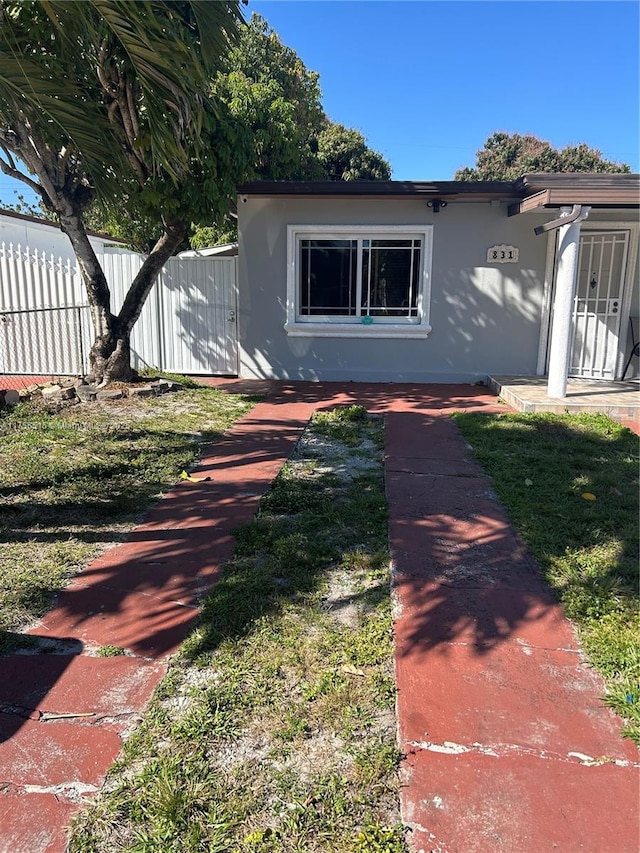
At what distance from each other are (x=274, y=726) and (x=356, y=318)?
A: 8.27m

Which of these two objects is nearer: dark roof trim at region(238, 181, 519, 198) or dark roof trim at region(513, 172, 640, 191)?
dark roof trim at region(513, 172, 640, 191)

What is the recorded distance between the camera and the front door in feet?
30.8

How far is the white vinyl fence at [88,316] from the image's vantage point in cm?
1044

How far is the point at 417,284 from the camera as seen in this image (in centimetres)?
988

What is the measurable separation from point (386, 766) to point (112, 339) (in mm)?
7920

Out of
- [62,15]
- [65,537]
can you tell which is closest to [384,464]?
[65,537]

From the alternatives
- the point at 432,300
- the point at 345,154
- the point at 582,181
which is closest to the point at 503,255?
the point at 432,300

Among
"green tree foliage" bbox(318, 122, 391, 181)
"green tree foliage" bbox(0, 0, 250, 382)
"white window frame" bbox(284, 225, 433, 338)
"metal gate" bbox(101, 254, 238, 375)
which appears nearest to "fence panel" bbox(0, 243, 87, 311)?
"metal gate" bbox(101, 254, 238, 375)

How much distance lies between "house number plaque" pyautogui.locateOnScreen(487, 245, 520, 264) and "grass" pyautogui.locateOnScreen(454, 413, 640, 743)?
11.1 feet

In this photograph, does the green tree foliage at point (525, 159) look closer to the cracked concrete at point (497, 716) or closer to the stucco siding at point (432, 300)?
the stucco siding at point (432, 300)

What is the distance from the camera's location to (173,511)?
453 centimetres

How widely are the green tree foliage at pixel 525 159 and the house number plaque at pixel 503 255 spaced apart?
71.9ft

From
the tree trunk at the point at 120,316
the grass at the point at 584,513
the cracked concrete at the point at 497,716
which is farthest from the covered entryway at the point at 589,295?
the tree trunk at the point at 120,316

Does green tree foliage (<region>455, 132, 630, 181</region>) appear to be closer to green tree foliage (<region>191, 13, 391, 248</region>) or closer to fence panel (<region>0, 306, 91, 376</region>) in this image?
green tree foliage (<region>191, 13, 391, 248</region>)
